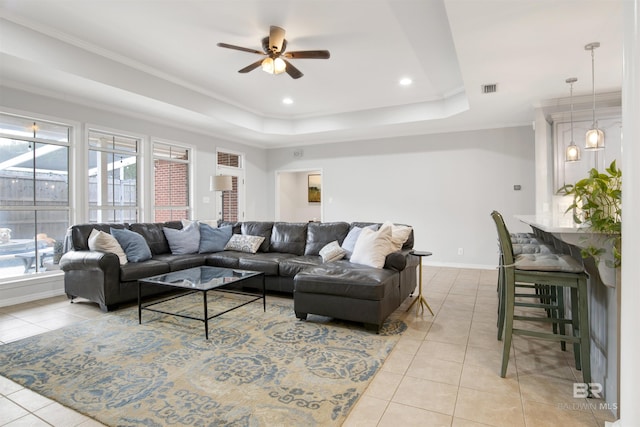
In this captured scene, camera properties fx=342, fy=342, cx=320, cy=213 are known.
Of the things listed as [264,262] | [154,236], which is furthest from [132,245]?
[264,262]

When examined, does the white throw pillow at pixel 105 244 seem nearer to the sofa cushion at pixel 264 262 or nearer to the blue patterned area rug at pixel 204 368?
the blue patterned area rug at pixel 204 368

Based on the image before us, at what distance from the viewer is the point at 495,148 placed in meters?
6.22

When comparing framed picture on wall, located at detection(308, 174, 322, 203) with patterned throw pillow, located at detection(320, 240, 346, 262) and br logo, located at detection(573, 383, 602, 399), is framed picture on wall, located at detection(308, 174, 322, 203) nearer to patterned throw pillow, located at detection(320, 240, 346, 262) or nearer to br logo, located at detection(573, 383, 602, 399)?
patterned throw pillow, located at detection(320, 240, 346, 262)

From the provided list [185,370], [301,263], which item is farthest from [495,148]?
[185,370]

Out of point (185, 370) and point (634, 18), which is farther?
point (185, 370)

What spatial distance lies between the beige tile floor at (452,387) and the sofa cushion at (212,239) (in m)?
1.83

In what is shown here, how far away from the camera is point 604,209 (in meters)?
1.77

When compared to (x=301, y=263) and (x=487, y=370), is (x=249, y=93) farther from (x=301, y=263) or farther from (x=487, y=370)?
(x=487, y=370)

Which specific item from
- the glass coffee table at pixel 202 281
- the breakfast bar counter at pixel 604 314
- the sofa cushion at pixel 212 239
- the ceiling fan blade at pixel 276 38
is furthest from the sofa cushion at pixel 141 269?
the breakfast bar counter at pixel 604 314

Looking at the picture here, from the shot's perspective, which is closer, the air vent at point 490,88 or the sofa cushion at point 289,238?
A: the air vent at point 490,88

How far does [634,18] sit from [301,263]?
346cm

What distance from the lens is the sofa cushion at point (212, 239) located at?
5012mm

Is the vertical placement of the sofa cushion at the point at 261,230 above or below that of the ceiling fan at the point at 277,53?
below

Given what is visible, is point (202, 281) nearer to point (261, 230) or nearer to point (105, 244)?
point (105, 244)
